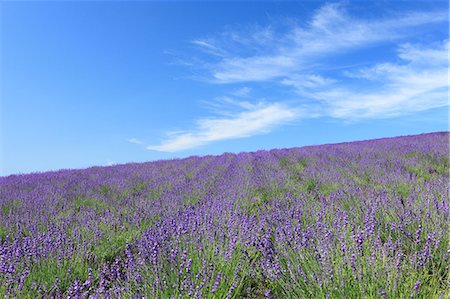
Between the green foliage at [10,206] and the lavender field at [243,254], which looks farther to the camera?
the green foliage at [10,206]

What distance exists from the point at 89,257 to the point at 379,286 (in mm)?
2393

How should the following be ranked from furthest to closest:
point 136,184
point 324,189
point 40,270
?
point 136,184
point 324,189
point 40,270

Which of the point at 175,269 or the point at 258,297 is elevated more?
the point at 175,269

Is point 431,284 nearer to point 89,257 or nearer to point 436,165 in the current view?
point 89,257

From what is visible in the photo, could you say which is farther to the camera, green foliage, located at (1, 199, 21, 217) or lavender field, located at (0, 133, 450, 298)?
green foliage, located at (1, 199, 21, 217)

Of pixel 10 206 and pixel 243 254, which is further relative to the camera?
pixel 10 206

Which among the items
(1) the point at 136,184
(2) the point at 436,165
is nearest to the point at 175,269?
(1) the point at 136,184

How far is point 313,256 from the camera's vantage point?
2.28 metres

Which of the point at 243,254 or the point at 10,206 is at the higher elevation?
the point at 10,206

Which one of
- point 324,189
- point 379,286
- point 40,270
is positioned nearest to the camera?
point 379,286

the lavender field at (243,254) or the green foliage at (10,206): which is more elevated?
the green foliage at (10,206)

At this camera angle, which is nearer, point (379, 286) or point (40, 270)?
point (379, 286)

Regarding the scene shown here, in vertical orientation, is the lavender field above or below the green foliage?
below

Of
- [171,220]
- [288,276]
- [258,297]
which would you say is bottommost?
[258,297]
